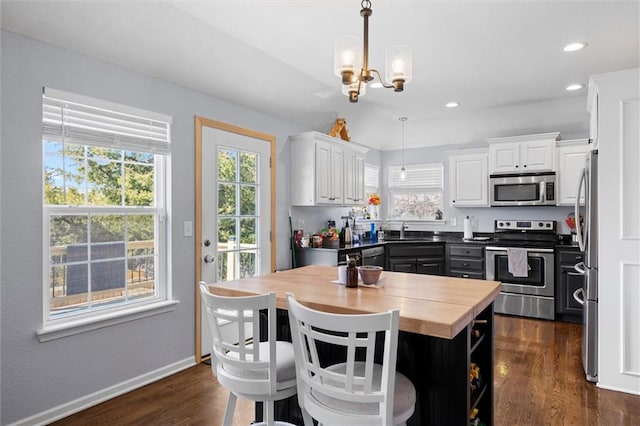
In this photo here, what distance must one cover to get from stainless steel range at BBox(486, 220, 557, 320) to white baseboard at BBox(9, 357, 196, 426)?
12.3ft

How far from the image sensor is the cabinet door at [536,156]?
191 inches

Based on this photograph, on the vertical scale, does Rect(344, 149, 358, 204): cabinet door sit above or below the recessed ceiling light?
below

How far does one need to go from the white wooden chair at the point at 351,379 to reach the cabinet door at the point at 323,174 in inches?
117

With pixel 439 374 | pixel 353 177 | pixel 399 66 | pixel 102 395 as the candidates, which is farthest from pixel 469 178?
pixel 102 395

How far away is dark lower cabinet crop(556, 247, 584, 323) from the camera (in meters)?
4.54

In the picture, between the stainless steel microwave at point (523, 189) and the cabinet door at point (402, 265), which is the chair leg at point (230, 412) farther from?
the stainless steel microwave at point (523, 189)

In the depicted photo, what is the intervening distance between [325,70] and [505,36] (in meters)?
1.54

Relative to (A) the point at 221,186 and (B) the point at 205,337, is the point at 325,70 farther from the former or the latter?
(B) the point at 205,337

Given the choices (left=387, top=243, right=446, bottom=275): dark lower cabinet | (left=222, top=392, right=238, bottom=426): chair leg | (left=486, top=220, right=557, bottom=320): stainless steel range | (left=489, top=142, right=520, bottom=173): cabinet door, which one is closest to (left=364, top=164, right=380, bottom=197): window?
(left=387, top=243, right=446, bottom=275): dark lower cabinet

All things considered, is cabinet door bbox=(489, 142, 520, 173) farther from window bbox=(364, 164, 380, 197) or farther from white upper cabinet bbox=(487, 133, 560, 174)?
window bbox=(364, 164, 380, 197)

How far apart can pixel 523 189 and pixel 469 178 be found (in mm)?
717

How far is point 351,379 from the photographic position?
1.34 m

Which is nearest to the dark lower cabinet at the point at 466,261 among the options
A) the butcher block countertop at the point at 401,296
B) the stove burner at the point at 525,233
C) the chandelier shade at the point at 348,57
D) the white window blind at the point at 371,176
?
the stove burner at the point at 525,233

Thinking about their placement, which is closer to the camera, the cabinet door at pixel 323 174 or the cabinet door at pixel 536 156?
the cabinet door at pixel 323 174
